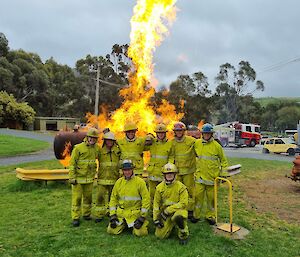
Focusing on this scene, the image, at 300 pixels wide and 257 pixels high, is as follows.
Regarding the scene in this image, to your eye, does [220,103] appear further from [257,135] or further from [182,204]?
[182,204]

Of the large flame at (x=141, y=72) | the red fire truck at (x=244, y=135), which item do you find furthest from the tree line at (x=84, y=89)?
the large flame at (x=141, y=72)

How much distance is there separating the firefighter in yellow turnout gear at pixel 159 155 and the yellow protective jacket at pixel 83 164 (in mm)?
1315

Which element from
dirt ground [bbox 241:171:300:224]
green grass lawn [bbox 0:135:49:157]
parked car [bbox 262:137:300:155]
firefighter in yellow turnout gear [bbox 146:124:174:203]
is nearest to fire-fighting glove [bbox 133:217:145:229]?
firefighter in yellow turnout gear [bbox 146:124:174:203]

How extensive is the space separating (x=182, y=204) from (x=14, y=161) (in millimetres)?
13946

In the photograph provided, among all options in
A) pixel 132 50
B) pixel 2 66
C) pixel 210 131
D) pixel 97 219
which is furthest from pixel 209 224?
pixel 2 66

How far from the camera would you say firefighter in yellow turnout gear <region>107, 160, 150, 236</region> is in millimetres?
6285

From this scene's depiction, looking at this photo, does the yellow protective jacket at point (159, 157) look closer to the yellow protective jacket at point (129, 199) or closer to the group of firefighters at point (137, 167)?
the group of firefighters at point (137, 167)

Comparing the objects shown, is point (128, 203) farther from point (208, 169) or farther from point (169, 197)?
point (208, 169)

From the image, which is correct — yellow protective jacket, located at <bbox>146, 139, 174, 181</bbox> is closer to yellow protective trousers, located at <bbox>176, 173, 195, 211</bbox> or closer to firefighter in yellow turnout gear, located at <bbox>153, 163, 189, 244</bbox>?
yellow protective trousers, located at <bbox>176, 173, 195, 211</bbox>

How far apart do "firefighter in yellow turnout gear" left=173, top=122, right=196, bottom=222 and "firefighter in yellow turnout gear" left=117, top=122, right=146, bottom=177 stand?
0.81 meters

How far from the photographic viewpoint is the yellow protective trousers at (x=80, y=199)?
278 inches

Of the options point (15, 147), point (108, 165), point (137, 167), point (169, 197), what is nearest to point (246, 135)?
point (15, 147)

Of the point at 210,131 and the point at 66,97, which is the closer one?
the point at 210,131

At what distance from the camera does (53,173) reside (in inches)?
416
